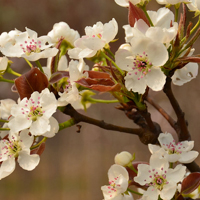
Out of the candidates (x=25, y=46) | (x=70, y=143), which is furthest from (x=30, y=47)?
(x=70, y=143)

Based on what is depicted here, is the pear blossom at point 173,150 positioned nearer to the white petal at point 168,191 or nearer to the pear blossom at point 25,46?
the white petal at point 168,191

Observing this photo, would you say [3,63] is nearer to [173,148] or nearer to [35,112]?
[35,112]

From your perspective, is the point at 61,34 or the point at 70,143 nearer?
the point at 61,34

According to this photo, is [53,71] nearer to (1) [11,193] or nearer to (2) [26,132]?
(2) [26,132]

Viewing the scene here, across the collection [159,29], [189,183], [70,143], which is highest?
[159,29]

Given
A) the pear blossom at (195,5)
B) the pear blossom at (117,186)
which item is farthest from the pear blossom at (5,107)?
the pear blossom at (195,5)

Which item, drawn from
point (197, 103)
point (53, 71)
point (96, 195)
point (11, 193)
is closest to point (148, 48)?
point (53, 71)
